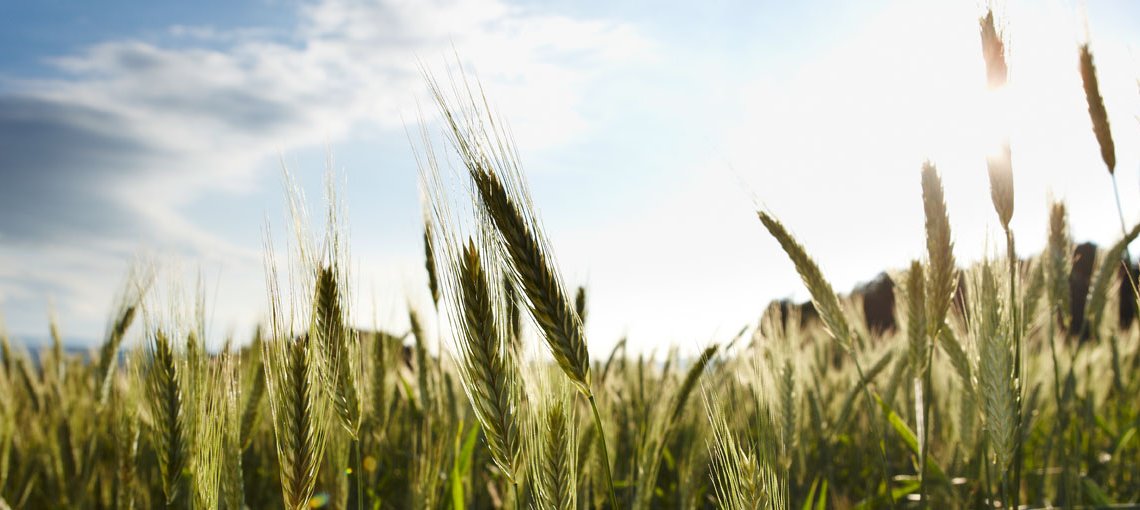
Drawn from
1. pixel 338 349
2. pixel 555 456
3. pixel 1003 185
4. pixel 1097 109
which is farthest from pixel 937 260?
pixel 338 349

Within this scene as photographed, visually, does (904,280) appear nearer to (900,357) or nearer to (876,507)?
(900,357)

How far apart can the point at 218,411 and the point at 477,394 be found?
588 mm

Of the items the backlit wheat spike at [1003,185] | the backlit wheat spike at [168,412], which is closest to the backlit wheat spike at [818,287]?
the backlit wheat spike at [1003,185]

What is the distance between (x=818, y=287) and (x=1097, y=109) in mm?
991

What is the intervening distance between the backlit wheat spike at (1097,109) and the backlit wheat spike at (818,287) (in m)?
0.91

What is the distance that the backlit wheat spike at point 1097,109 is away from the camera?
2.07 meters

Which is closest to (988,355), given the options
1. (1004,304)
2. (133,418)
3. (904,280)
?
(1004,304)

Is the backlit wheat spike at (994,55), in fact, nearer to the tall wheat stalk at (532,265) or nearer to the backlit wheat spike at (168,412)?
the tall wheat stalk at (532,265)

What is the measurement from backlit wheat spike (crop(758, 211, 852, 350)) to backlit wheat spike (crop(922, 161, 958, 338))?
275 mm

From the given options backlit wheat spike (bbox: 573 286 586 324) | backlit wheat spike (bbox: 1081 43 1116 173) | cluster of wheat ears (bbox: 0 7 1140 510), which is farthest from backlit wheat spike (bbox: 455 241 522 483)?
backlit wheat spike (bbox: 1081 43 1116 173)

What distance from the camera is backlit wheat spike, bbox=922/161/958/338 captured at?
1.68 meters

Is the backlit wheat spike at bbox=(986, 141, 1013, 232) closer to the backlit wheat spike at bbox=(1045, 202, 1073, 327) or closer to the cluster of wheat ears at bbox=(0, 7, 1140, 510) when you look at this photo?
the cluster of wheat ears at bbox=(0, 7, 1140, 510)

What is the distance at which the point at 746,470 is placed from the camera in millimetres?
1284

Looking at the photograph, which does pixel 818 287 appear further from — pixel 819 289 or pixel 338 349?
pixel 338 349
